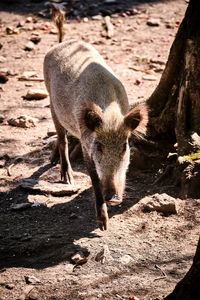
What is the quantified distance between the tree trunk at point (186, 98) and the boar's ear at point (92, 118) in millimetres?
830

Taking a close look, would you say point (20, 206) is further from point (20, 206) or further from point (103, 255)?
point (103, 255)

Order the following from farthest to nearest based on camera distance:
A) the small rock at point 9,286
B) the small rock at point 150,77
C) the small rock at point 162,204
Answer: the small rock at point 150,77 → the small rock at point 162,204 → the small rock at point 9,286

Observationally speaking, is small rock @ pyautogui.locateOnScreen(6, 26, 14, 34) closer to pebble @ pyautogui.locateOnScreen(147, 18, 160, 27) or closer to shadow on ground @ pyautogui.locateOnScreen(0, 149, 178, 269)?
pebble @ pyautogui.locateOnScreen(147, 18, 160, 27)

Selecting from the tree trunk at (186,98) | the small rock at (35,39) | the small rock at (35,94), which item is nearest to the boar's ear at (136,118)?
the tree trunk at (186,98)

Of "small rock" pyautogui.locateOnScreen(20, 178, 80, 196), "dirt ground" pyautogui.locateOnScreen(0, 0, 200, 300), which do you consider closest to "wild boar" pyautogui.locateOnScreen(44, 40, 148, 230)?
"small rock" pyautogui.locateOnScreen(20, 178, 80, 196)

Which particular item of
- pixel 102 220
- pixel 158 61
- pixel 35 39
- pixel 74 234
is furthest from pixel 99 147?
pixel 35 39

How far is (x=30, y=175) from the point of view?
5051 mm

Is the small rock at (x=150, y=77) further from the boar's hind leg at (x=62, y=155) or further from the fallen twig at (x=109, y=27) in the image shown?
the boar's hind leg at (x=62, y=155)

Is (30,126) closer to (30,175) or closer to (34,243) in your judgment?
(30,175)

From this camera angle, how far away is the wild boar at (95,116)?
12.3ft

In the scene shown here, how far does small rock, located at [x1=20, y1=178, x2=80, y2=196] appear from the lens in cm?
462

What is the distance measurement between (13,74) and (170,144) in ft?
14.6

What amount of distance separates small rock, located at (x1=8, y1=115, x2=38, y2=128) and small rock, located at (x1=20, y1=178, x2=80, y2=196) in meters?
1.68

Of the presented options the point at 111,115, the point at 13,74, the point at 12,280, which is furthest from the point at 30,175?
the point at 13,74
